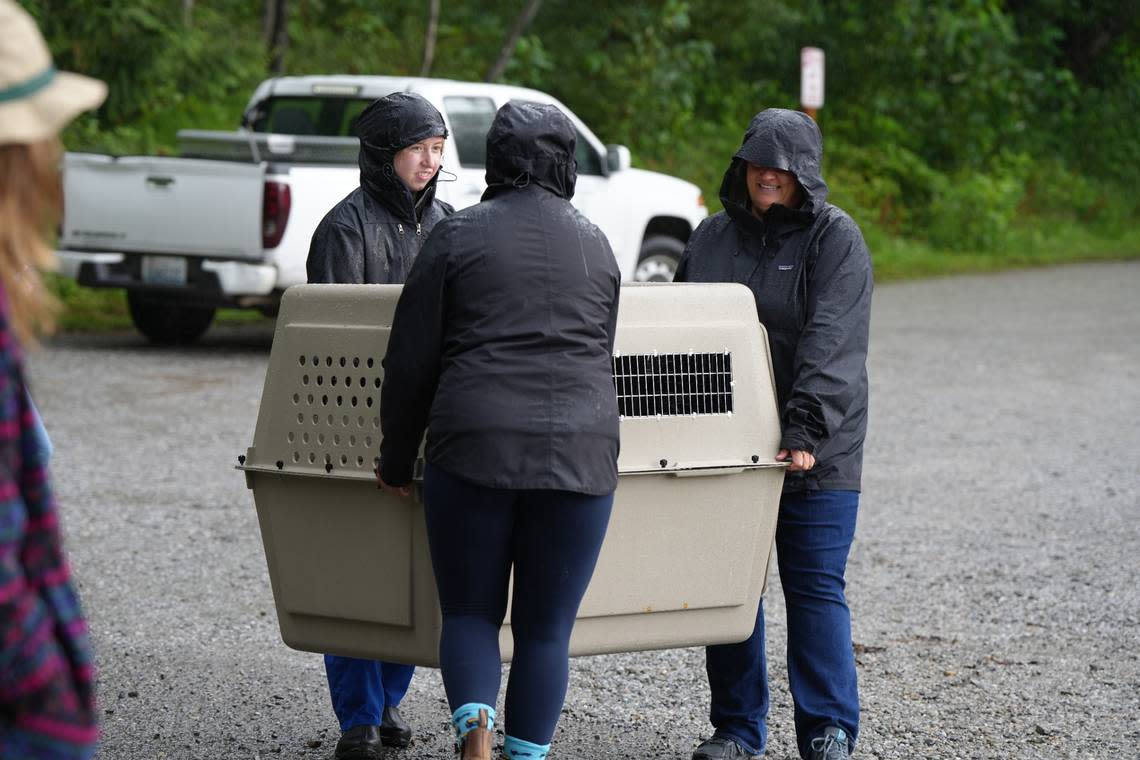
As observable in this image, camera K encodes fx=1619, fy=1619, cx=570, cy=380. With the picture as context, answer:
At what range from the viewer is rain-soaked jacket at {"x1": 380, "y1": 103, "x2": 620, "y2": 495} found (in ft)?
10.9

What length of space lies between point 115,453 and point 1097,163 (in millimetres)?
27469

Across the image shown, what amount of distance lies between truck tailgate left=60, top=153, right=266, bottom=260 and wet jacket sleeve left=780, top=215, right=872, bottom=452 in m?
8.00

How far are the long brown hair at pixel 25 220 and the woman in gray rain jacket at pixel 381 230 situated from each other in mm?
2358

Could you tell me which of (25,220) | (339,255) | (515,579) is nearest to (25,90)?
(25,220)

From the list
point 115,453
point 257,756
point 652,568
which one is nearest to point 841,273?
point 652,568

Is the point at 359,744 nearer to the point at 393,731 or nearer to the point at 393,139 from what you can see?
the point at 393,731

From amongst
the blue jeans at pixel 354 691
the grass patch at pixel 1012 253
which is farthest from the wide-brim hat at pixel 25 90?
the grass patch at pixel 1012 253

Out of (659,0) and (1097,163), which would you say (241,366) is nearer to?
(659,0)

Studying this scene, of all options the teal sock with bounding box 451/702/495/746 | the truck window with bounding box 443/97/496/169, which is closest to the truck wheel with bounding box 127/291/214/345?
the truck window with bounding box 443/97/496/169

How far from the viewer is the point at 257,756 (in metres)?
4.39

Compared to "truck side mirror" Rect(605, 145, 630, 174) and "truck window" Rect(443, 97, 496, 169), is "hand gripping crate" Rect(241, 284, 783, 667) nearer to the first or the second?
"truck window" Rect(443, 97, 496, 169)

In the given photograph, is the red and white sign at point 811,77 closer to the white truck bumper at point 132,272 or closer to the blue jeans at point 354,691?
the white truck bumper at point 132,272

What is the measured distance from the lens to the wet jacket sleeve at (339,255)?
4461 mm

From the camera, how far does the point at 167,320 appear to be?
13.3m
